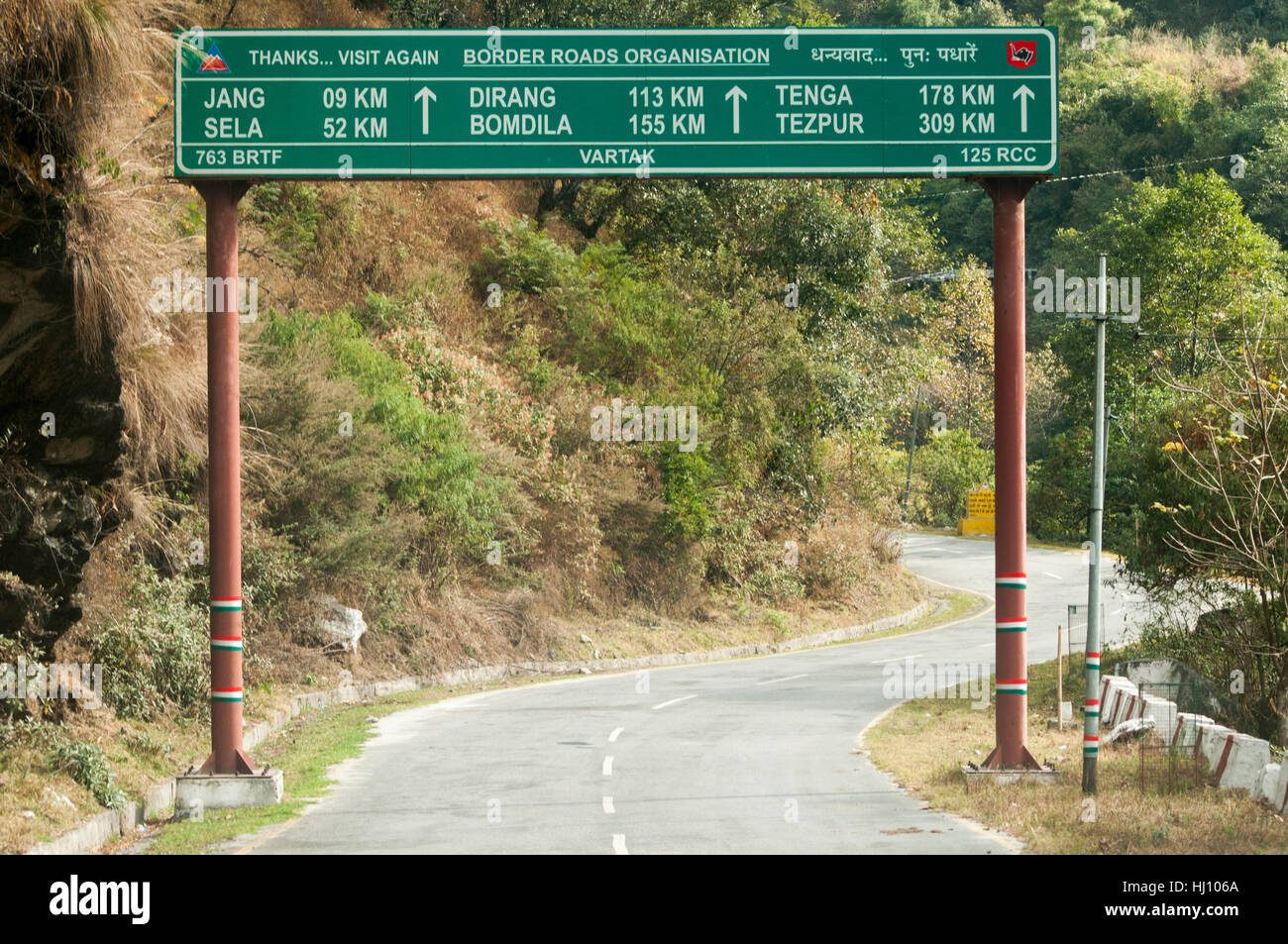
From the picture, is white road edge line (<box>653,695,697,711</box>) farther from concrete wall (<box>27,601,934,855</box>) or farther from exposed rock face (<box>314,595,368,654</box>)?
exposed rock face (<box>314,595,368,654</box>)

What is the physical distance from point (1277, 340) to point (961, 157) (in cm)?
850

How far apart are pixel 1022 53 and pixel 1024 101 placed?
50 cm

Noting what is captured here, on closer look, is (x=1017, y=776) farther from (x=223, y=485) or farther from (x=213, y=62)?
(x=213, y=62)

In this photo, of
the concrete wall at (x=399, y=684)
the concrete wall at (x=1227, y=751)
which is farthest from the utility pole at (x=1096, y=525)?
the concrete wall at (x=399, y=684)

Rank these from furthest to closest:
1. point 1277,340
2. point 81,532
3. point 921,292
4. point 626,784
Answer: point 921,292 → point 1277,340 → point 626,784 → point 81,532

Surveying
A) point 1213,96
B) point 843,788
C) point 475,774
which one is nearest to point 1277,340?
point 843,788

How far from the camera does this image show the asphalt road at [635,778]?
36.6 ft

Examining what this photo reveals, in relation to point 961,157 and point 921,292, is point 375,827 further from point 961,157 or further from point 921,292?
point 921,292

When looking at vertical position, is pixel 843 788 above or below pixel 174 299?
below

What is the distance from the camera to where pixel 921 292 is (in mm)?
40500

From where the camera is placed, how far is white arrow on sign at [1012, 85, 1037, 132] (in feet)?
43.6

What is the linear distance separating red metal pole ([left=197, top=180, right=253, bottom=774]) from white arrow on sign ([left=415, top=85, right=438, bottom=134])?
6.34 feet

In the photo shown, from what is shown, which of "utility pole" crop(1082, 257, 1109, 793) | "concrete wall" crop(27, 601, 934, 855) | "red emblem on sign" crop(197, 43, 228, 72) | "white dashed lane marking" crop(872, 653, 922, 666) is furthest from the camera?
"white dashed lane marking" crop(872, 653, 922, 666)

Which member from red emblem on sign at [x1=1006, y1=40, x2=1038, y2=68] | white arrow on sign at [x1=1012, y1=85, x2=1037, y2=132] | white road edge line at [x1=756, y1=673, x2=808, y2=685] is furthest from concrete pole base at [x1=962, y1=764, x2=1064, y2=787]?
white road edge line at [x1=756, y1=673, x2=808, y2=685]
